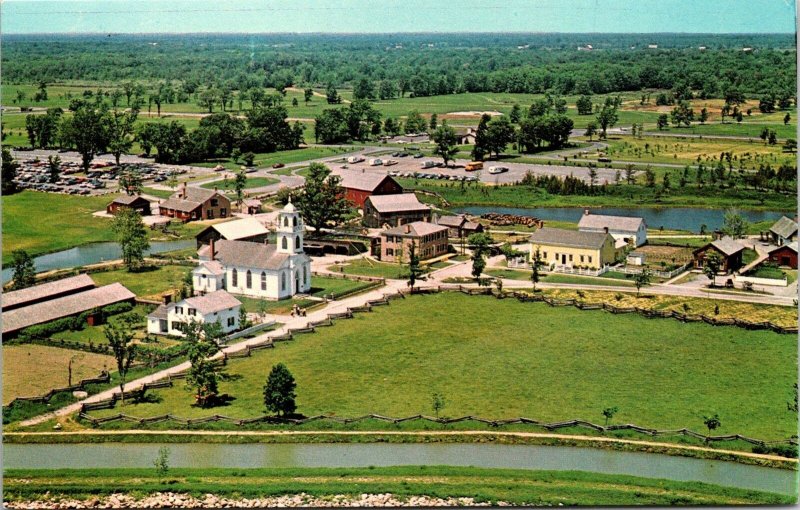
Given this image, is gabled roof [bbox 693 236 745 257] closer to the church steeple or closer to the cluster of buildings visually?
the cluster of buildings

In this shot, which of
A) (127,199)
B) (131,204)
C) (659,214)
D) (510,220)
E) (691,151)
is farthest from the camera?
(691,151)

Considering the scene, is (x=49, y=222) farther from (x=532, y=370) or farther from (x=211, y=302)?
(x=532, y=370)

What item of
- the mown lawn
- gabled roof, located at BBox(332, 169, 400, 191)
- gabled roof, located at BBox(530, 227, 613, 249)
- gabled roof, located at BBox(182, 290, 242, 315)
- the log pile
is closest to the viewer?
gabled roof, located at BBox(182, 290, 242, 315)

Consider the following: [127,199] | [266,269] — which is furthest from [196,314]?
[127,199]

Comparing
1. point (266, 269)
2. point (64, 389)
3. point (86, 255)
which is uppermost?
point (266, 269)

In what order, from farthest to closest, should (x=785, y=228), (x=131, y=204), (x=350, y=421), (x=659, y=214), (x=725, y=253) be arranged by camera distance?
(x=659, y=214) < (x=131, y=204) < (x=785, y=228) < (x=725, y=253) < (x=350, y=421)

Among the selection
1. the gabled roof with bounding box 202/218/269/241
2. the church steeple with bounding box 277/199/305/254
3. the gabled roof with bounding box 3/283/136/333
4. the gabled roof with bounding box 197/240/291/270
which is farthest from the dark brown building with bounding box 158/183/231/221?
the gabled roof with bounding box 3/283/136/333
